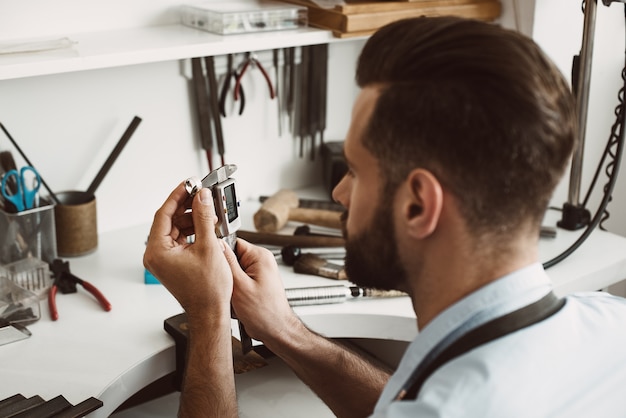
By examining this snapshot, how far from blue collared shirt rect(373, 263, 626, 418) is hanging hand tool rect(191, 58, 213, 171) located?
1140mm

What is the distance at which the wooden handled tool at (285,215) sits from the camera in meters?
2.05

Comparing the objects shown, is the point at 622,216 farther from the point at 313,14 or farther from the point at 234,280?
the point at 234,280

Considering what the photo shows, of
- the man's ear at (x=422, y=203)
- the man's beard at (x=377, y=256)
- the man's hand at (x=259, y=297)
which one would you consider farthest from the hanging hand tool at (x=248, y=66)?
the man's ear at (x=422, y=203)

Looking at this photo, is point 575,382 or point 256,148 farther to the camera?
point 256,148

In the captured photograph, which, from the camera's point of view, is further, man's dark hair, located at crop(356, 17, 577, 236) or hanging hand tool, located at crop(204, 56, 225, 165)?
hanging hand tool, located at crop(204, 56, 225, 165)

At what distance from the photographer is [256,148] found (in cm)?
226

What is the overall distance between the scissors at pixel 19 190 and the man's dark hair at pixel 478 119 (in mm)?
979

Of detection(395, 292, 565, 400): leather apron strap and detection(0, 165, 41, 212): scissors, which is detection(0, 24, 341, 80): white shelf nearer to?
detection(0, 165, 41, 212): scissors

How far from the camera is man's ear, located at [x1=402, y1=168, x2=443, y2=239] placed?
1.03 meters

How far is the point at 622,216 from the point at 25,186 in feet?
5.15

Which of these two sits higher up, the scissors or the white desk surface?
the scissors

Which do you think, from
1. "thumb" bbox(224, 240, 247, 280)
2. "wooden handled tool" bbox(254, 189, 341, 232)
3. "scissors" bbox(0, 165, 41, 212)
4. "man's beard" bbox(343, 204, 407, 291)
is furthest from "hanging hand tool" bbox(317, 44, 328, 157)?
"man's beard" bbox(343, 204, 407, 291)

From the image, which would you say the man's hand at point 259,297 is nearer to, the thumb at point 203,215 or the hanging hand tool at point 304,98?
the thumb at point 203,215

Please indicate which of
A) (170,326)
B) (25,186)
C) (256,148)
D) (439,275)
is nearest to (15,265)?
(25,186)
